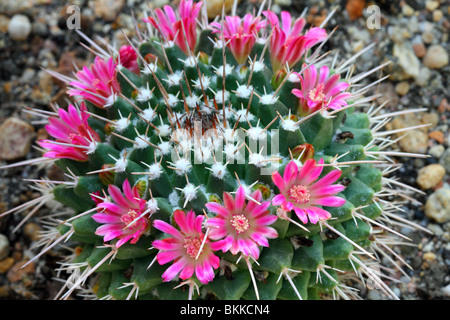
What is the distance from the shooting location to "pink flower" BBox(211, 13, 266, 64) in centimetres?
175

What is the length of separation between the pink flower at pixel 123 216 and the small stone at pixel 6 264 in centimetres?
114

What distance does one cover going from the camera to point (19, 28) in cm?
280

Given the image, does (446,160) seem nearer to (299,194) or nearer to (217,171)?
(299,194)

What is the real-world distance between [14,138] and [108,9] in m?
0.99

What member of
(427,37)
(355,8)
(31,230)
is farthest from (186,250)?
(427,37)

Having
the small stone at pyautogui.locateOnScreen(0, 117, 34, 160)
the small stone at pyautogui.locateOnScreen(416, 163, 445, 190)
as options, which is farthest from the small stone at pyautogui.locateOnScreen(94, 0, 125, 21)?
the small stone at pyautogui.locateOnScreen(416, 163, 445, 190)

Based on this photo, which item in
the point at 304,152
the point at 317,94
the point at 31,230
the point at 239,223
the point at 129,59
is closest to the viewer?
the point at 239,223

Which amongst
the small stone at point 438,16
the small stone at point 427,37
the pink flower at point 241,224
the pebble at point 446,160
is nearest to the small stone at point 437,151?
the pebble at point 446,160

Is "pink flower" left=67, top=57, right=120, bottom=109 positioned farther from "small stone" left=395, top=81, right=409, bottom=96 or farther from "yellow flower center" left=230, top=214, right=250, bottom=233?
"small stone" left=395, top=81, right=409, bottom=96

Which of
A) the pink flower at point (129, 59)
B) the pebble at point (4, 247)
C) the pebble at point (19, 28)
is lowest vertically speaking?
the pebble at point (4, 247)

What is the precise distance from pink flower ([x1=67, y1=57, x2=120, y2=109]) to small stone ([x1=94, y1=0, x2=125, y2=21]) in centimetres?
119

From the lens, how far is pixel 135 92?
1.74 m

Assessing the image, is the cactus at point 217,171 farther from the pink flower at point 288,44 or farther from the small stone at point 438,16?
the small stone at point 438,16

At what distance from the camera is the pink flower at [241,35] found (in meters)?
1.75
